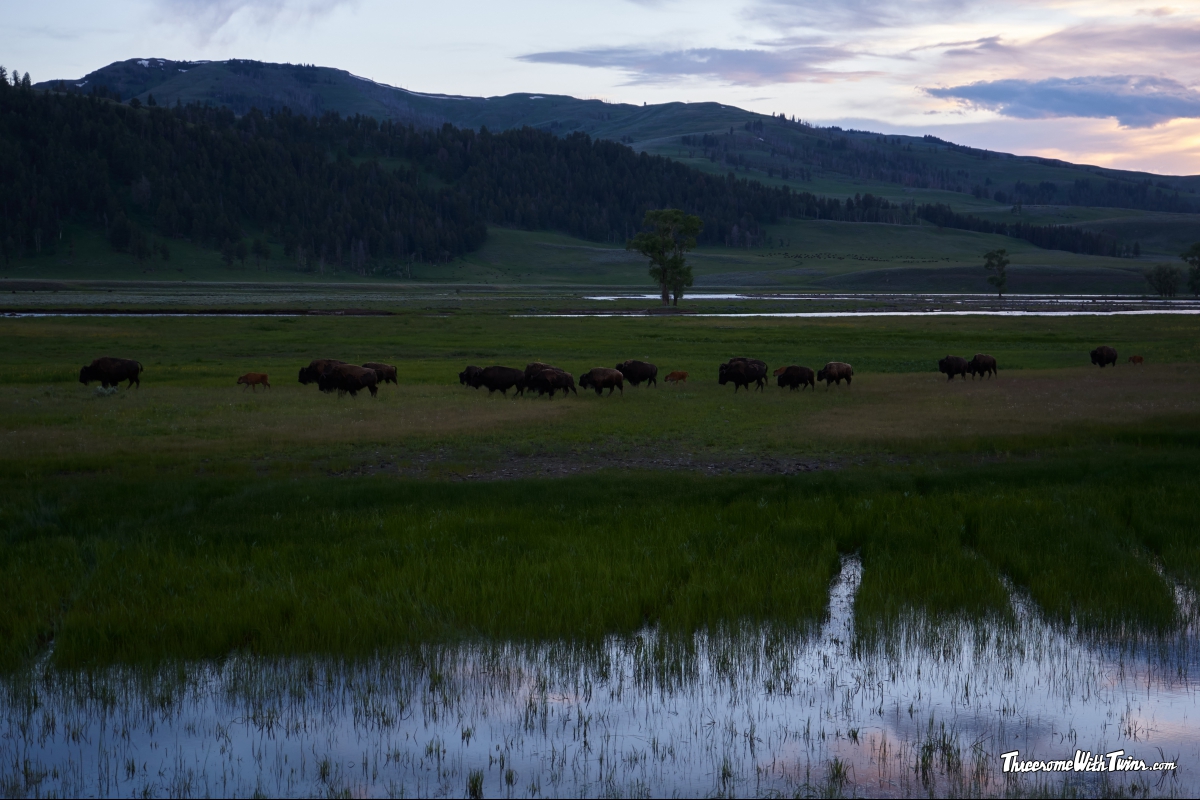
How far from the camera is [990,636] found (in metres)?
10.6

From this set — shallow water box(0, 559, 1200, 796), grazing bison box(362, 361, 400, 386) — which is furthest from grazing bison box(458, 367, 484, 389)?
shallow water box(0, 559, 1200, 796)

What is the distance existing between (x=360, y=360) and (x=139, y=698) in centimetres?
3591

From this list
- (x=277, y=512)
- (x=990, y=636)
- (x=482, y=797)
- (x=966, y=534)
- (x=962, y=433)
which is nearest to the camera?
(x=482, y=797)

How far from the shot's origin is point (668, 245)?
109125 mm

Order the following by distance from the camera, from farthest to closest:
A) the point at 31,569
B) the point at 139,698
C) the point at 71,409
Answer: the point at 71,409 < the point at 31,569 < the point at 139,698

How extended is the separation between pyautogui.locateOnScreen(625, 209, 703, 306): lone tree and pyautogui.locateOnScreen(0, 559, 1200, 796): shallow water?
9638 centimetres

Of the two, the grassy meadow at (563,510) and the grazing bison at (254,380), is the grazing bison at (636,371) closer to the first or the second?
the grassy meadow at (563,510)

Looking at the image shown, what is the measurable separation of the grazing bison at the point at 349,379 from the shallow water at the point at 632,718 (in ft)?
73.8

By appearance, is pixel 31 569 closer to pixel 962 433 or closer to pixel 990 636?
pixel 990 636

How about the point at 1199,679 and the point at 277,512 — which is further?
the point at 277,512

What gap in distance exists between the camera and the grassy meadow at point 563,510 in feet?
36.4

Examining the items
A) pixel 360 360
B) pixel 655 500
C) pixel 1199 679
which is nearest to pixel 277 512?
pixel 655 500

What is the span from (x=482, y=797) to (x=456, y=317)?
73.3 m

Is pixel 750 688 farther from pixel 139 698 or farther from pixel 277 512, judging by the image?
pixel 277 512
